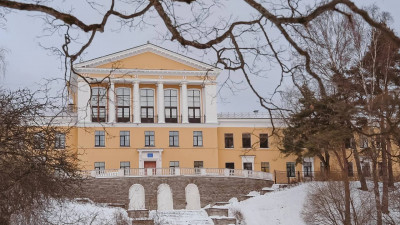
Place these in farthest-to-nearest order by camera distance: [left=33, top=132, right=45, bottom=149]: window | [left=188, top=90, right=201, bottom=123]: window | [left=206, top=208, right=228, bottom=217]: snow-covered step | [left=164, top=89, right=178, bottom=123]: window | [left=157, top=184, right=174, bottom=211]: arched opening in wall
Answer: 1. [left=188, top=90, right=201, bottom=123]: window
2. [left=164, top=89, right=178, bottom=123]: window
3. [left=157, top=184, right=174, bottom=211]: arched opening in wall
4. [left=206, top=208, right=228, bottom=217]: snow-covered step
5. [left=33, top=132, right=45, bottom=149]: window

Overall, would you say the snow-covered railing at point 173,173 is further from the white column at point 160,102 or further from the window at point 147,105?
the window at point 147,105

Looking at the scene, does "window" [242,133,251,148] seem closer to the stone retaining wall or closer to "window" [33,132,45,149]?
the stone retaining wall

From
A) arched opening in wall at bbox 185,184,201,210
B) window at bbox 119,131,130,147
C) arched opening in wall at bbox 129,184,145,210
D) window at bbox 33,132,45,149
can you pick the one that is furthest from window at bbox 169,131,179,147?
window at bbox 33,132,45,149

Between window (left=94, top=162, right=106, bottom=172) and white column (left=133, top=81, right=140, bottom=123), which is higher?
white column (left=133, top=81, right=140, bottom=123)

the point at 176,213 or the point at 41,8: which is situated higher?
the point at 41,8

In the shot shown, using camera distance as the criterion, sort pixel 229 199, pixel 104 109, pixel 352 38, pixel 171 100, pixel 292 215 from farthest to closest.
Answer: pixel 171 100 → pixel 104 109 → pixel 229 199 → pixel 292 215 → pixel 352 38

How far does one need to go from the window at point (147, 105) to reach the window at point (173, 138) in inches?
74.5

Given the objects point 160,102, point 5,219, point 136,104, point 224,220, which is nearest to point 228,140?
point 160,102

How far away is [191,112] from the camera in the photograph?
47594mm

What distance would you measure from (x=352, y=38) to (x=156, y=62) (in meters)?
23.3

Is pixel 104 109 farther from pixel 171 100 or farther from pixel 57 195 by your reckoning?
pixel 57 195

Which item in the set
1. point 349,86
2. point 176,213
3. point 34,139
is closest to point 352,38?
point 349,86

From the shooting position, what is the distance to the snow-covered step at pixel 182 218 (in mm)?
30700

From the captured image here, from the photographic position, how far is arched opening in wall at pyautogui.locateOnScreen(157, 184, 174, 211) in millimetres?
39800
